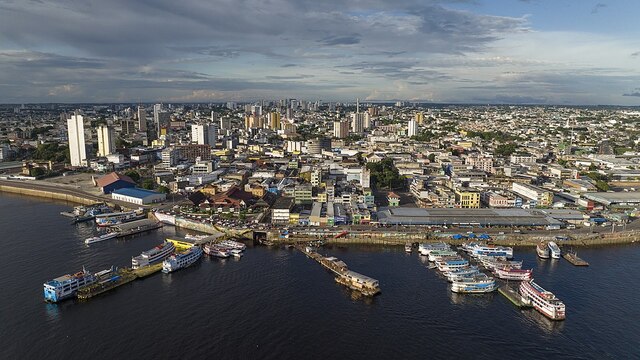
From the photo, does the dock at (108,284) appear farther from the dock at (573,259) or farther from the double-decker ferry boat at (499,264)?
the dock at (573,259)

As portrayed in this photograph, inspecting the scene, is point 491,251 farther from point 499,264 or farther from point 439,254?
point 439,254

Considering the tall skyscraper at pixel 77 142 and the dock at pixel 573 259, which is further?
the tall skyscraper at pixel 77 142

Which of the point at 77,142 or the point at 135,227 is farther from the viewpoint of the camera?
the point at 77,142

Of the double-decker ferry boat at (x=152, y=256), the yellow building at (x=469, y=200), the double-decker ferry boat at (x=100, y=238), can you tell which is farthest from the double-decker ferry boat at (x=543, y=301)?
the double-decker ferry boat at (x=100, y=238)

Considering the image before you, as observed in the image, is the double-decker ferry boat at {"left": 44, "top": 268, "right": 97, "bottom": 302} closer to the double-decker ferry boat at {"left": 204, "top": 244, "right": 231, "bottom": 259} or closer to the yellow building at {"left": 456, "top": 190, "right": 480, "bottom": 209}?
the double-decker ferry boat at {"left": 204, "top": 244, "right": 231, "bottom": 259}

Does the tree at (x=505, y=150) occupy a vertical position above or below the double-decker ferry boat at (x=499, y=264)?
above

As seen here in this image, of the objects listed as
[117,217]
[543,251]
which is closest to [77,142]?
[117,217]

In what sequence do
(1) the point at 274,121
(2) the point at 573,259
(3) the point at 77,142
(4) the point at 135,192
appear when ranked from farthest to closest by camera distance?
(1) the point at 274,121 → (3) the point at 77,142 → (4) the point at 135,192 → (2) the point at 573,259
